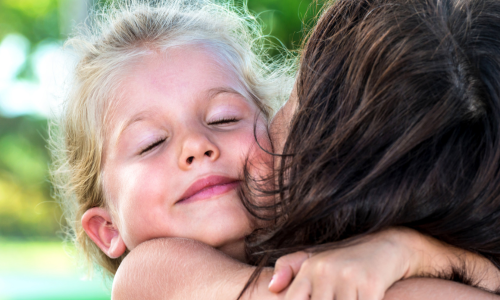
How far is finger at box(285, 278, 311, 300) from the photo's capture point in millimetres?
1136

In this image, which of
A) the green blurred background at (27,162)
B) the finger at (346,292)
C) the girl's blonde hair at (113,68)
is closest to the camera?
the finger at (346,292)

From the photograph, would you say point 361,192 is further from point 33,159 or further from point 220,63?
point 33,159

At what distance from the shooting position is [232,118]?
2.07 metres

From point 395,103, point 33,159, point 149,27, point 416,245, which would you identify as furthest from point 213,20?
point 33,159

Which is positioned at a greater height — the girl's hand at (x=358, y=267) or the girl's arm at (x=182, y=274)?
the girl's hand at (x=358, y=267)

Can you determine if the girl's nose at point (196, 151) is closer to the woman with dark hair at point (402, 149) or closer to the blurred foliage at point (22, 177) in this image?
the woman with dark hair at point (402, 149)

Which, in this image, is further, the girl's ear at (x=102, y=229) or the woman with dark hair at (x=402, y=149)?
the girl's ear at (x=102, y=229)

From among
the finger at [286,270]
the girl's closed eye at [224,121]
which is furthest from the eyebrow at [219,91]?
the finger at [286,270]

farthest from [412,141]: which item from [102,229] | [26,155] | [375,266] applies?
[26,155]

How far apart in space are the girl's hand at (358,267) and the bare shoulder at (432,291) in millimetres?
25

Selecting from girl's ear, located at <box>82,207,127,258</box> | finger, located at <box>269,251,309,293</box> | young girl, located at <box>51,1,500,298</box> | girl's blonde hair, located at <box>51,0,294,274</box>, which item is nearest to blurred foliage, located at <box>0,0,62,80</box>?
girl's blonde hair, located at <box>51,0,294,274</box>

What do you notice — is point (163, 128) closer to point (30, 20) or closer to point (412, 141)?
point (412, 141)

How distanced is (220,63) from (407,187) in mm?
1248

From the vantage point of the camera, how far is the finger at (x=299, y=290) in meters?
1.14
